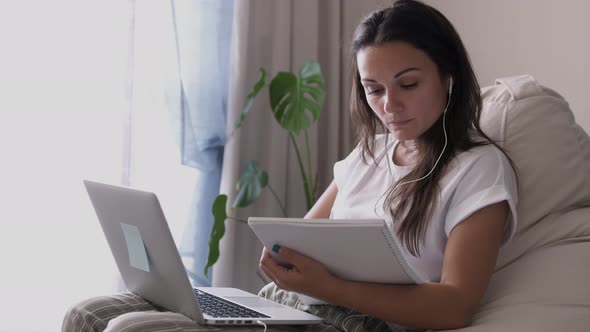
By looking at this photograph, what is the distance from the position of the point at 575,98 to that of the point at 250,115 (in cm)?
120

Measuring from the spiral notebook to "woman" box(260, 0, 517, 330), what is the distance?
0.02m

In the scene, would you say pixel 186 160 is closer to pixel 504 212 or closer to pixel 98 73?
pixel 98 73

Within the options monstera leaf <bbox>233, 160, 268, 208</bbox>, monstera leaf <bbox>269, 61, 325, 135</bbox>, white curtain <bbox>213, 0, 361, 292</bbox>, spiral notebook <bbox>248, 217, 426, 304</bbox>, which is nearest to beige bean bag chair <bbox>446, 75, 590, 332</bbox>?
spiral notebook <bbox>248, 217, 426, 304</bbox>

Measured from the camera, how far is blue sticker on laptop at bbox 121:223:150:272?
1.52 m

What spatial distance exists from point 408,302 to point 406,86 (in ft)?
1.40

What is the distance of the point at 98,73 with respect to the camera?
9.01 feet

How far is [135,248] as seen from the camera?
1.56 metres

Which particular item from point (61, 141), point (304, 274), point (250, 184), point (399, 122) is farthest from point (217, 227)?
point (304, 274)

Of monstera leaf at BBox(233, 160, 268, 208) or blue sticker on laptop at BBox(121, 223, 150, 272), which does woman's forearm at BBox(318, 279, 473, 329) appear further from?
monstera leaf at BBox(233, 160, 268, 208)

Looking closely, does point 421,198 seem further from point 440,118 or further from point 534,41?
point 534,41

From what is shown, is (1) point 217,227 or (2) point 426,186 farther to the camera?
(1) point 217,227

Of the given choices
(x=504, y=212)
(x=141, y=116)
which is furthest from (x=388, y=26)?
(x=141, y=116)

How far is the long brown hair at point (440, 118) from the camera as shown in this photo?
152 centimetres

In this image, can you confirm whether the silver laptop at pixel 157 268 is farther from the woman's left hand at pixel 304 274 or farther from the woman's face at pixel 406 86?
the woman's face at pixel 406 86
